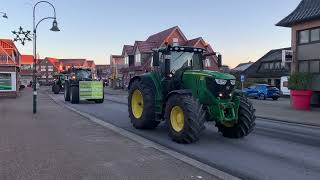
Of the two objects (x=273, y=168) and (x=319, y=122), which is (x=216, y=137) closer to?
(x=273, y=168)

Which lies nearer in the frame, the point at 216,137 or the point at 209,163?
the point at 209,163

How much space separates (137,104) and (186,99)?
4.19 m

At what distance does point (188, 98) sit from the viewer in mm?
11938

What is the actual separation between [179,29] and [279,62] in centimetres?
1551

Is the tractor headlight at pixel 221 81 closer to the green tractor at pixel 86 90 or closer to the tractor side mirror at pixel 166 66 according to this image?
the tractor side mirror at pixel 166 66

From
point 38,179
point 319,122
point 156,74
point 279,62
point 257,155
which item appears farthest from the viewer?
point 279,62

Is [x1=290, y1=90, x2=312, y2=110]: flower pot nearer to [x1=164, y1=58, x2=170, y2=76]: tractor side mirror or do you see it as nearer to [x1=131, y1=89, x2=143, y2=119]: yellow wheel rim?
[x1=131, y1=89, x2=143, y2=119]: yellow wheel rim

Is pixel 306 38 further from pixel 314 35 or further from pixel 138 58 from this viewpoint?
pixel 138 58

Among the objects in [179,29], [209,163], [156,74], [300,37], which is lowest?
[209,163]

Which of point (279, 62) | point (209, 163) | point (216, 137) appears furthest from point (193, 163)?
point (279, 62)

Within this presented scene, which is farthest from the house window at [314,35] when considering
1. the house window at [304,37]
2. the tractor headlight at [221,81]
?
the tractor headlight at [221,81]

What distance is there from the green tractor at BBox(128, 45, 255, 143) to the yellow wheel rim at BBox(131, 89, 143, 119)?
0.23 meters

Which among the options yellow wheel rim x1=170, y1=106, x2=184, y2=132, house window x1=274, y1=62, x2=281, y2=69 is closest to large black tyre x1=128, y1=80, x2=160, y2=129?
yellow wheel rim x1=170, y1=106, x2=184, y2=132

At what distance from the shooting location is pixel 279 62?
59875 mm
